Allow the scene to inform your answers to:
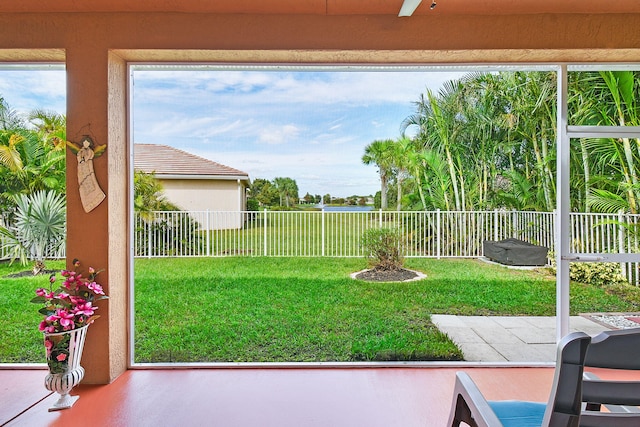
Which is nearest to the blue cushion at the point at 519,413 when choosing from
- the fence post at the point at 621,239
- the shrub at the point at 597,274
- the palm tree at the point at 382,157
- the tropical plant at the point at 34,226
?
the shrub at the point at 597,274

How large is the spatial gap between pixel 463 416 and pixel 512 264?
2.39 metres

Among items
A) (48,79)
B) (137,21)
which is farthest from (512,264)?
(48,79)

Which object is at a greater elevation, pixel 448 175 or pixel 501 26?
pixel 501 26

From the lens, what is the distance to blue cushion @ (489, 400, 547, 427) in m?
1.46

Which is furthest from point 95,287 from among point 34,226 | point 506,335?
point 506,335

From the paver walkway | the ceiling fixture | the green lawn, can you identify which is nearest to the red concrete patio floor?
the paver walkway

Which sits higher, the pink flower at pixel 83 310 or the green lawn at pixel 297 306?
the pink flower at pixel 83 310

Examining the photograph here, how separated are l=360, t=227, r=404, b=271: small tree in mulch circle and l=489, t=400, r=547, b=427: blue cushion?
2191 millimetres

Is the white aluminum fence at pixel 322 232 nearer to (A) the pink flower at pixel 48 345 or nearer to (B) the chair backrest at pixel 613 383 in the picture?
(A) the pink flower at pixel 48 345

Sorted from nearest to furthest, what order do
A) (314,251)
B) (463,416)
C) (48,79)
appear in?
(463,416) → (48,79) → (314,251)

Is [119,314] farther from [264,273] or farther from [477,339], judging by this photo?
[477,339]

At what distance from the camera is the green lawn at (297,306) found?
125 inches

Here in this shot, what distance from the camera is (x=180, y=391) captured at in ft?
8.29

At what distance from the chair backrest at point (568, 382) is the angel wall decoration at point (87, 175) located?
289 centimetres
